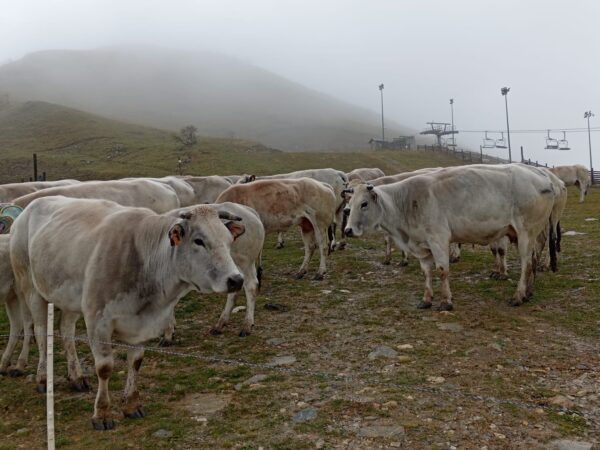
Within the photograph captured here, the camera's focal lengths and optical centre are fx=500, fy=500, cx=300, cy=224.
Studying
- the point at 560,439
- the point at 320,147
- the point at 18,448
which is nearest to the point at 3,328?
the point at 18,448

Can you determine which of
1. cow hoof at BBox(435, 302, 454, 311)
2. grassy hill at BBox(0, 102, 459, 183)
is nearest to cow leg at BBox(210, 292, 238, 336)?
cow hoof at BBox(435, 302, 454, 311)

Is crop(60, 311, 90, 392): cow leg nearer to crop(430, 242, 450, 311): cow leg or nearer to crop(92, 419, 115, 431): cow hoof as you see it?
crop(92, 419, 115, 431): cow hoof

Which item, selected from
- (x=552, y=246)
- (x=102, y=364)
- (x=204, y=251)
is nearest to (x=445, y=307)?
(x=552, y=246)

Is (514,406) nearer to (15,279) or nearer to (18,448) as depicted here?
(18,448)

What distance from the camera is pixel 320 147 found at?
148 meters

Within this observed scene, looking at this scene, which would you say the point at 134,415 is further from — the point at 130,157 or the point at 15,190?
the point at 130,157

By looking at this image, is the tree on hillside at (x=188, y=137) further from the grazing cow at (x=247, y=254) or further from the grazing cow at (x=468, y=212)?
the grazing cow at (x=247, y=254)

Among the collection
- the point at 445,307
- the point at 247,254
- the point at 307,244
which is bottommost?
the point at 445,307

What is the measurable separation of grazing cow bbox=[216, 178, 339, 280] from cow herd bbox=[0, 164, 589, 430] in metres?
Result: 0.03

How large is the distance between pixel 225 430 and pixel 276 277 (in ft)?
26.9

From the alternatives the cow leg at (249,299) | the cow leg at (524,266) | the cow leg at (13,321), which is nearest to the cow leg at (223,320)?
the cow leg at (249,299)

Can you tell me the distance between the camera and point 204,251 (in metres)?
5.65

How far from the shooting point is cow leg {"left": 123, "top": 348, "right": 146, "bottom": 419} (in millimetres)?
6141

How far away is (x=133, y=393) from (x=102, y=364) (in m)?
0.60
